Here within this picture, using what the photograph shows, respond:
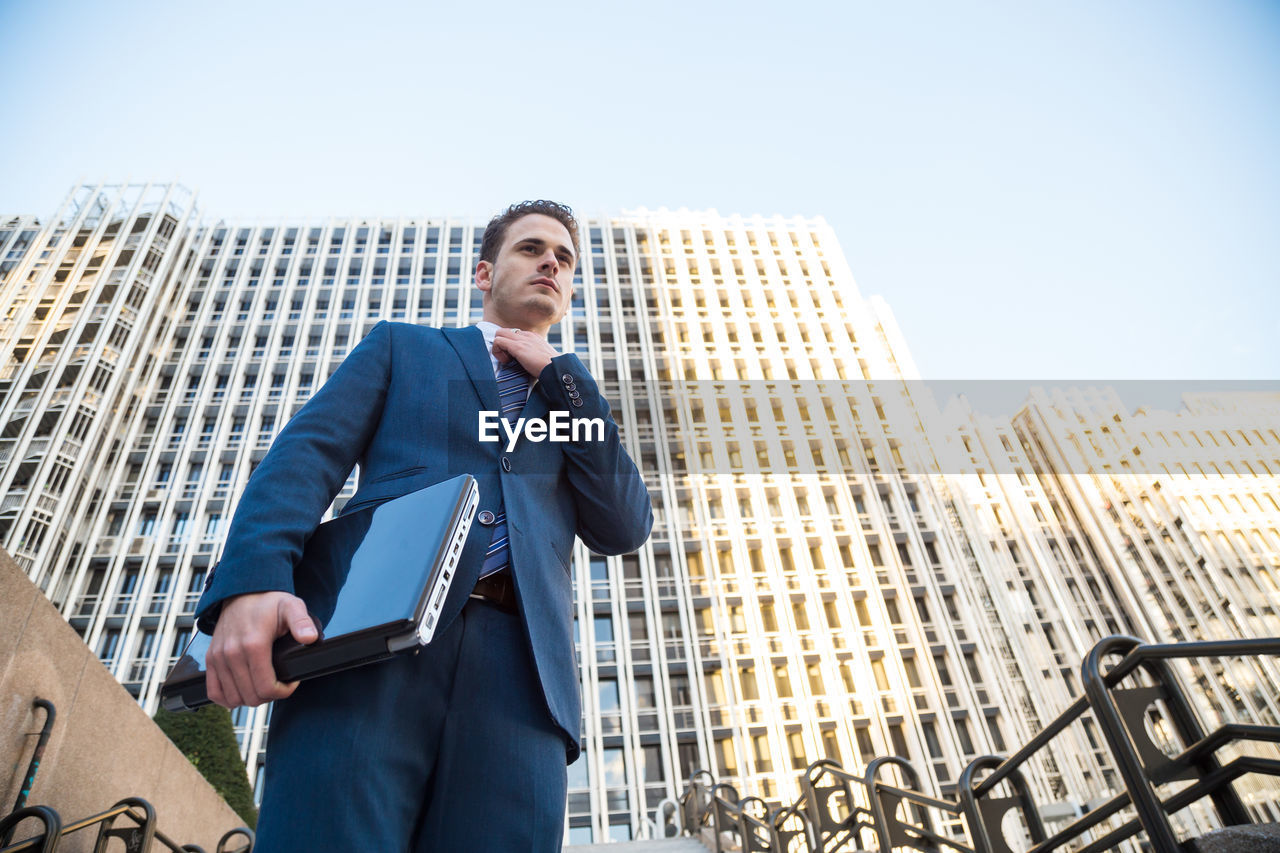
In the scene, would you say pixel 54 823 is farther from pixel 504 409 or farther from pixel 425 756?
pixel 504 409

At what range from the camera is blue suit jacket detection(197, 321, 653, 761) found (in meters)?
1.45

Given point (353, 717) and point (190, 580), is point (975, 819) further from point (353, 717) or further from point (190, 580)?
point (190, 580)

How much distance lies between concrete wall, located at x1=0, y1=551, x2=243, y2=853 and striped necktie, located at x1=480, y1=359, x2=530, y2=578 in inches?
98.6

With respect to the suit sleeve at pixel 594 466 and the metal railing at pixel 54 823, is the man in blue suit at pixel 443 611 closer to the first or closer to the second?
the suit sleeve at pixel 594 466

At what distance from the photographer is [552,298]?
238 centimetres

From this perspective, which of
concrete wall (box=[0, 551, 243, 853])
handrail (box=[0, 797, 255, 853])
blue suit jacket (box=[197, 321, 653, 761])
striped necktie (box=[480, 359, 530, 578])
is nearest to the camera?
blue suit jacket (box=[197, 321, 653, 761])

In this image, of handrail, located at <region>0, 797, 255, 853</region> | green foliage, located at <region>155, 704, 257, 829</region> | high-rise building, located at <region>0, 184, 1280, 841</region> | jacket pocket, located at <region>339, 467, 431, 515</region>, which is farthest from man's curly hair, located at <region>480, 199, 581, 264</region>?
high-rise building, located at <region>0, 184, 1280, 841</region>

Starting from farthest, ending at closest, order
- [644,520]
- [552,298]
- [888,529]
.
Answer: [888,529], [552,298], [644,520]

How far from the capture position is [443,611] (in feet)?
4.67

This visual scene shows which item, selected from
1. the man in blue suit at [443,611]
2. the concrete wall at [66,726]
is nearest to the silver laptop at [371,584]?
the man in blue suit at [443,611]

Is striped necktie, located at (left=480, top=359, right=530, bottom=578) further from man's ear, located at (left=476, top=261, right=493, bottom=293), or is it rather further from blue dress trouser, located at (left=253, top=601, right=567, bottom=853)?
man's ear, located at (left=476, top=261, right=493, bottom=293)

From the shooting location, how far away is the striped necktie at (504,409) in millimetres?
1621

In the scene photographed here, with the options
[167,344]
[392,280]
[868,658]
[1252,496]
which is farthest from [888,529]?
[1252,496]

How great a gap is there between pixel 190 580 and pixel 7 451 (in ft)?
30.5
